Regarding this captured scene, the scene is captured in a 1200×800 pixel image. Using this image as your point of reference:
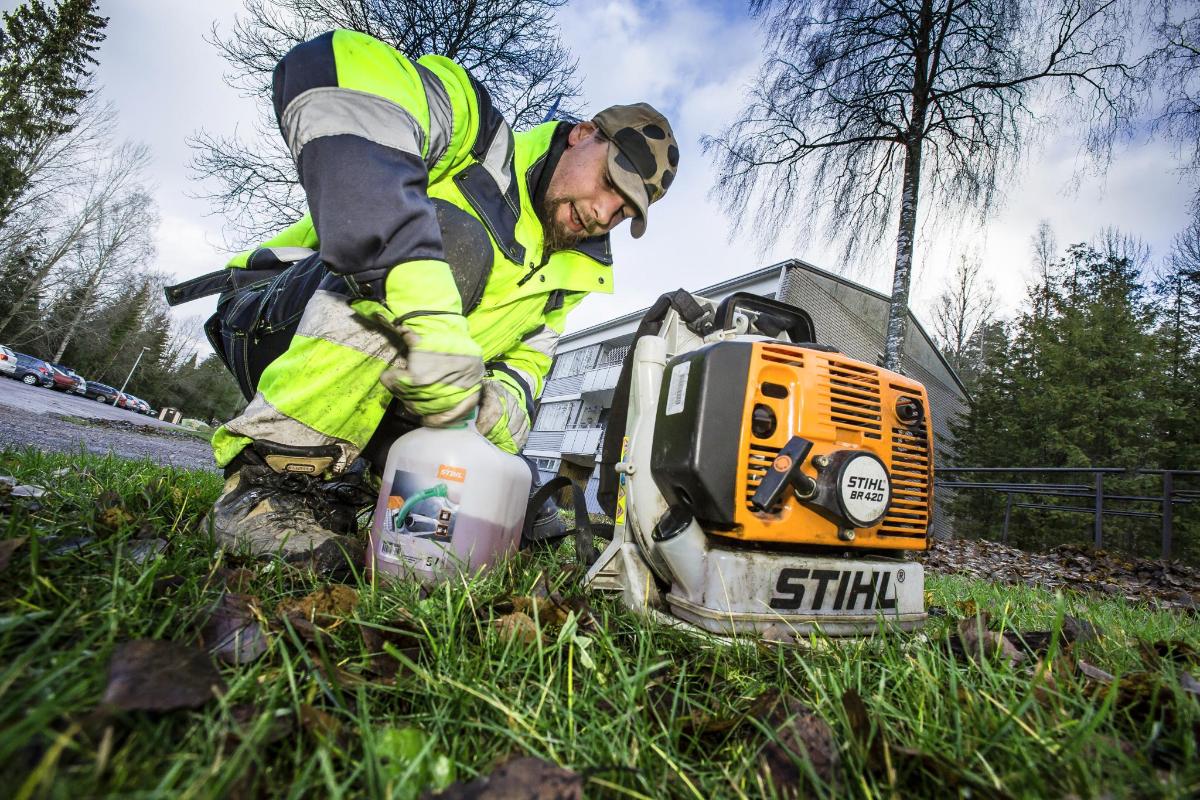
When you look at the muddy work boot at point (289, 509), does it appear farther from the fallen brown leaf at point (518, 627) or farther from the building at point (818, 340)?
the building at point (818, 340)

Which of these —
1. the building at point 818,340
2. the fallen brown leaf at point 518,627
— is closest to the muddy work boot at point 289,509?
the fallen brown leaf at point 518,627

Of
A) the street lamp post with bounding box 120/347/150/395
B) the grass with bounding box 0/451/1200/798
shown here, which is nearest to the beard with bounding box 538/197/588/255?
the grass with bounding box 0/451/1200/798

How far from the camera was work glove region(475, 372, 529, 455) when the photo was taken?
1933 mm

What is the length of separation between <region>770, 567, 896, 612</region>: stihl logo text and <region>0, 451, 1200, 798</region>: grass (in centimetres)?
14

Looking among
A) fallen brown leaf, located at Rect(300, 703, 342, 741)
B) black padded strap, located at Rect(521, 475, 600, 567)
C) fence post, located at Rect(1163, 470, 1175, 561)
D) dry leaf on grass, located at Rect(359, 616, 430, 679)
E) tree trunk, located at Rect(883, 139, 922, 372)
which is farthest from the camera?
tree trunk, located at Rect(883, 139, 922, 372)

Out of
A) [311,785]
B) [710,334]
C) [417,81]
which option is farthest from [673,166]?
[311,785]

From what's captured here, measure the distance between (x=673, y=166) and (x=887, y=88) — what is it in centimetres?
922

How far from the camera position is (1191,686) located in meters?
0.99

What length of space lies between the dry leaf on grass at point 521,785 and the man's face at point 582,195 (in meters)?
2.02

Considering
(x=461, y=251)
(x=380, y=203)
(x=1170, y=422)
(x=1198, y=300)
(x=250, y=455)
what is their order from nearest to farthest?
1. (x=380, y=203)
2. (x=250, y=455)
3. (x=461, y=251)
4. (x=1170, y=422)
5. (x=1198, y=300)

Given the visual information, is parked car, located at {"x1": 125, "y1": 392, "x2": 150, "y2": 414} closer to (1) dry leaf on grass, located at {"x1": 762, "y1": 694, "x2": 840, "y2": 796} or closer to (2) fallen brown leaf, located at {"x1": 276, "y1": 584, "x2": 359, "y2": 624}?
(2) fallen brown leaf, located at {"x1": 276, "y1": 584, "x2": 359, "y2": 624}

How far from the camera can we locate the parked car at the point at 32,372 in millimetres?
25358

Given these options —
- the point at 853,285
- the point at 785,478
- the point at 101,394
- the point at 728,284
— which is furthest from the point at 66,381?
the point at 785,478

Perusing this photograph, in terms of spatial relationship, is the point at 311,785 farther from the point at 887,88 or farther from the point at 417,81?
the point at 887,88
